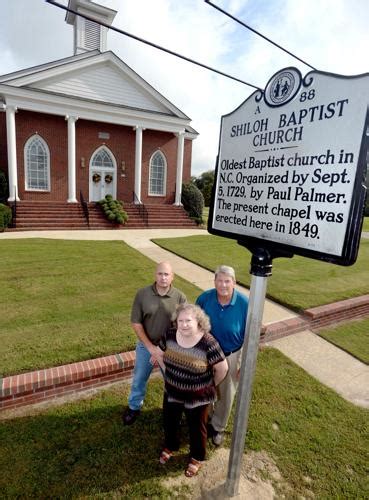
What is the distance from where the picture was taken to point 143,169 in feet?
65.8

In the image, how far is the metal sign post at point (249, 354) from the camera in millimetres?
2172

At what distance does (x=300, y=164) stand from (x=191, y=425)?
2.26 metres

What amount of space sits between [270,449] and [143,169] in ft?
61.4

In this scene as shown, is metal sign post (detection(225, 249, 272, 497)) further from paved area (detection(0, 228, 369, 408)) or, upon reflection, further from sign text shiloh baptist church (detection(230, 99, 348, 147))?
paved area (detection(0, 228, 369, 408))

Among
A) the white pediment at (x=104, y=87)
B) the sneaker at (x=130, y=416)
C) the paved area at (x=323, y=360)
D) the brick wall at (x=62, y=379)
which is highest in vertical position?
the white pediment at (x=104, y=87)

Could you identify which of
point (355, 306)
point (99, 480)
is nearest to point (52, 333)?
point (99, 480)

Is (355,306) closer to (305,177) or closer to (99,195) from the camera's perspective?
(305,177)

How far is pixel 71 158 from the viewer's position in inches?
Answer: 667

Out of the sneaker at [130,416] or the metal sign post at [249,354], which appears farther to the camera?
the sneaker at [130,416]

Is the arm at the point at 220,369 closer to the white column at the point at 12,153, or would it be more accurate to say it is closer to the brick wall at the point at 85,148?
the white column at the point at 12,153

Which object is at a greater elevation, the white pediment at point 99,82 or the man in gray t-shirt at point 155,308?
the white pediment at point 99,82

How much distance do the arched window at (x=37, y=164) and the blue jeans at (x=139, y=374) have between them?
16535 mm

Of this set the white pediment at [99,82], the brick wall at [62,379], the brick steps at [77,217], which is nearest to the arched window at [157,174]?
the brick steps at [77,217]

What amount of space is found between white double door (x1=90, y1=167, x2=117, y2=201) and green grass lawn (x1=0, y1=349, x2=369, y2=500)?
16562mm
